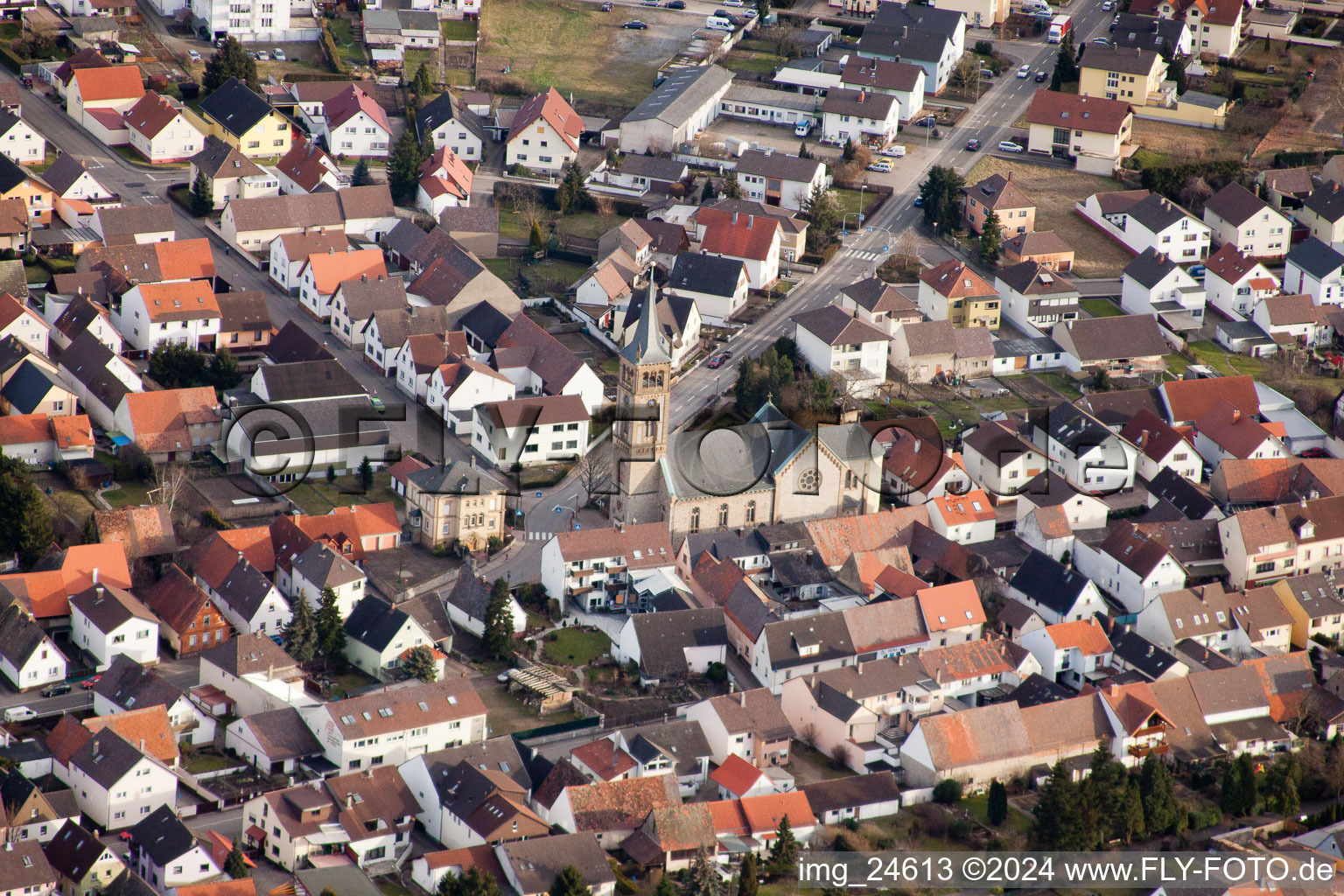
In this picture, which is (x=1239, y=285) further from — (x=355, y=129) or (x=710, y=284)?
(x=355, y=129)

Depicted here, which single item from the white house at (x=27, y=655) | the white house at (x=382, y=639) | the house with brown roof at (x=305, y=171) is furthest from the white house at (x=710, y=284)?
the white house at (x=27, y=655)

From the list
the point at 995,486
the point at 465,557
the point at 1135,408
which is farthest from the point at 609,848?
the point at 1135,408

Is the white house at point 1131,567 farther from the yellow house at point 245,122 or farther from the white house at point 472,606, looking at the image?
the yellow house at point 245,122

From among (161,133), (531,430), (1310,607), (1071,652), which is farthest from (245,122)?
(1310,607)

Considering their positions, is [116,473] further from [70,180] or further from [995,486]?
[995,486]

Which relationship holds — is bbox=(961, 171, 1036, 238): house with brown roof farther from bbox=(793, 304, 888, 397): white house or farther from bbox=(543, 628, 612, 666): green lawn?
bbox=(543, 628, 612, 666): green lawn

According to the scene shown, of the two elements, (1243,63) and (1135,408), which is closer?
(1135,408)

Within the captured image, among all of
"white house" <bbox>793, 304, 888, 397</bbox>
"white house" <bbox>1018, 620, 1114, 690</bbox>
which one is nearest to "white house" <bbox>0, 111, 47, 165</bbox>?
"white house" <bbox>793, 304, 888, 397</bbox>
